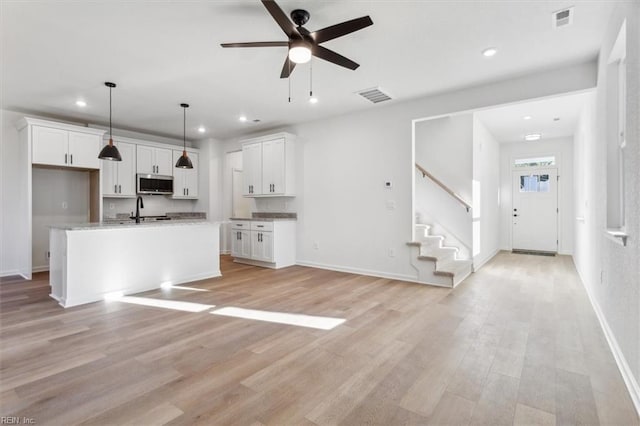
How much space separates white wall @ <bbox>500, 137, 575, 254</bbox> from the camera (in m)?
7.36

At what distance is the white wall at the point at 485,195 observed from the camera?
5.51 metres

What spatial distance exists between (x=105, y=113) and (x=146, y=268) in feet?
10.1

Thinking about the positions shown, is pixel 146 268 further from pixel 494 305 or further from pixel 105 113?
pixel 494 305

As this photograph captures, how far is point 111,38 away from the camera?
9.83 ft

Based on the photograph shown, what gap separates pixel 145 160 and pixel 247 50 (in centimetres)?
456

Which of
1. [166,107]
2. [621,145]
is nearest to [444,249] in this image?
[621,145]

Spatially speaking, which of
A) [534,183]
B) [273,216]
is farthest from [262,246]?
[534,183]

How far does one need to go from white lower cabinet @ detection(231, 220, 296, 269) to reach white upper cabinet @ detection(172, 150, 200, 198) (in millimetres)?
1761

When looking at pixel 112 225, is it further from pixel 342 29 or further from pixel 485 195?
pixel 485 195

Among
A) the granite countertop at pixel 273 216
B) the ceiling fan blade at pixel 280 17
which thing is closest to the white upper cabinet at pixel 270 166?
the granite countertop at pixel 273 216

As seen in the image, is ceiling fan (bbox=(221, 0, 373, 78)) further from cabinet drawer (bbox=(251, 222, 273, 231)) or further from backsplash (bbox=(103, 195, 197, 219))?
backsplash (bbox=(103, 195, 197, 219))

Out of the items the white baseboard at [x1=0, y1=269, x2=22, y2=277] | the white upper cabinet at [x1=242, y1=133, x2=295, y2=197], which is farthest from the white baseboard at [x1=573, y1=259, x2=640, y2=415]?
the white baseboard at [x1=0, y1=269, x2=22, y2=277]

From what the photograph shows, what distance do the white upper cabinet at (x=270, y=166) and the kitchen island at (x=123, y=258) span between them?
1.62 metres

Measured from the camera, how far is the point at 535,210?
777cm
